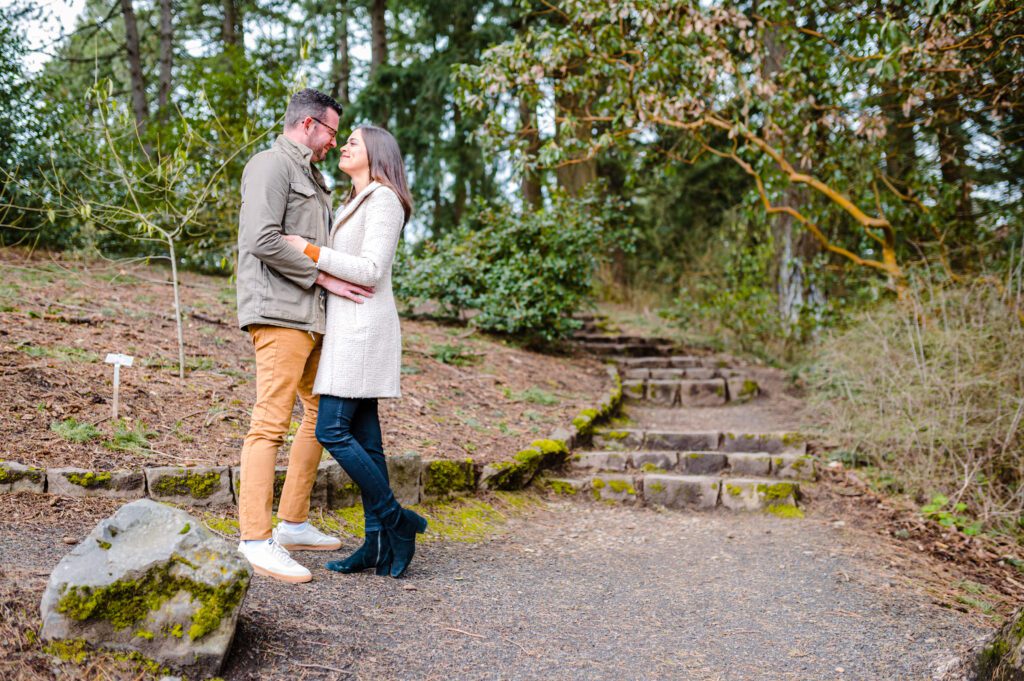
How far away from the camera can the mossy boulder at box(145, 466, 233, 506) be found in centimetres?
334

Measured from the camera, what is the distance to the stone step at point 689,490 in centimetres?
488

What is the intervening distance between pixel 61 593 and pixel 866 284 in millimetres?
8950

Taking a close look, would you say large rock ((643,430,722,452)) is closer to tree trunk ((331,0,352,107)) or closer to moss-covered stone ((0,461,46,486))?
moss-covered stone ((0,461,46,486))

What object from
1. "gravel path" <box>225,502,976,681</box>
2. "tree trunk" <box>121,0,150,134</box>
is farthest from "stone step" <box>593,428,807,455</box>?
"tree trunk" <box>121,0,150,134</box>

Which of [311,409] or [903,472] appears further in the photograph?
[903,472]

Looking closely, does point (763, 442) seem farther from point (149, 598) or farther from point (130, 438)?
point (149, 598)

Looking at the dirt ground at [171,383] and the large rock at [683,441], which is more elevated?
the dirt ground at [171,383]

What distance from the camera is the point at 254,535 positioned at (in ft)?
9.09

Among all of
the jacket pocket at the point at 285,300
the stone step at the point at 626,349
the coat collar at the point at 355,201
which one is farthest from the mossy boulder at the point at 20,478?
the stone step at the point at 626,349

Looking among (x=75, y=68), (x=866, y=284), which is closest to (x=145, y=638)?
(x=866, y=284)

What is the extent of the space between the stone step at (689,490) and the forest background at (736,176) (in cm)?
84

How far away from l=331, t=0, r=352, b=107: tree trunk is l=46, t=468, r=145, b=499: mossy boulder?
12.4 m

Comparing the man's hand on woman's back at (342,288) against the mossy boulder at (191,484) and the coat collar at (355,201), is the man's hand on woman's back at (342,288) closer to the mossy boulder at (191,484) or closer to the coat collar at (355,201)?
the coat collar at (355,201)

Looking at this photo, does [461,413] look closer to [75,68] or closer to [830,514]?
[830,514]
